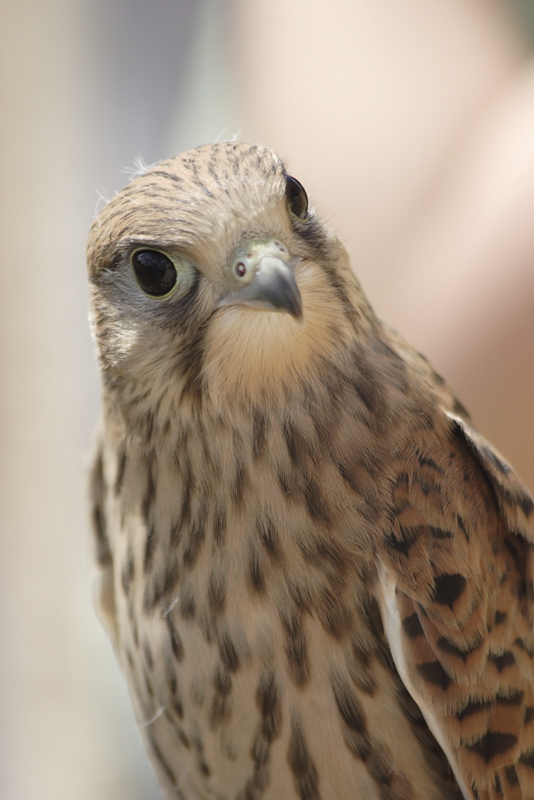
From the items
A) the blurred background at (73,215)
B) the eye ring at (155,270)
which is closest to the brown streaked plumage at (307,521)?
the eye ring at (155,270)

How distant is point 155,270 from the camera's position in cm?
137

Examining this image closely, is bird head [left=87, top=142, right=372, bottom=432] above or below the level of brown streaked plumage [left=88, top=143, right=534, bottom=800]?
above

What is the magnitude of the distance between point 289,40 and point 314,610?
1.63 m

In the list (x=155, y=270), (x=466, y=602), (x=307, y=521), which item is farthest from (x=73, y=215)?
(x=466, y=602)

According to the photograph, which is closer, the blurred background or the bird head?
the bird head

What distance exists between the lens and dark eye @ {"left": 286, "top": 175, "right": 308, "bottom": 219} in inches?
54.7

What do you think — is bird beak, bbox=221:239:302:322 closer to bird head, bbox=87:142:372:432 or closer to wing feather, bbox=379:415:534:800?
bird head, bbox=87:142:372:432

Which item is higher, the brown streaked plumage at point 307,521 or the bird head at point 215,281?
the bird head at point 215,281

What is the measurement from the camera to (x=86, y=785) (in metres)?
3.34

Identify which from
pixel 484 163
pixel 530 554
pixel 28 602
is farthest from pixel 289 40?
pixel 28 602

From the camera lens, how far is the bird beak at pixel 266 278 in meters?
1.22

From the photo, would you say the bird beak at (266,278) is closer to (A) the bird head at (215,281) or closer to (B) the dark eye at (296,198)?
(A) the bird head at (215,281)

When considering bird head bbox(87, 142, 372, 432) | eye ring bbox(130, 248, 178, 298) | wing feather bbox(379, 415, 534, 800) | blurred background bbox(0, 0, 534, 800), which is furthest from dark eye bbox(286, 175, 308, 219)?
blurred background bbox(0, 0, 534, 800)

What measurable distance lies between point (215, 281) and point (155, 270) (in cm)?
11
